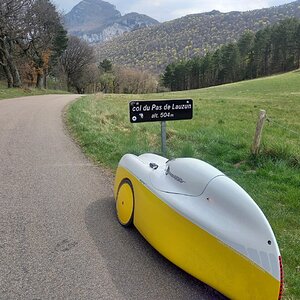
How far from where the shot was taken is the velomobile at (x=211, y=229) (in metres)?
2.71

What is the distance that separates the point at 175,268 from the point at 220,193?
97 centimetres

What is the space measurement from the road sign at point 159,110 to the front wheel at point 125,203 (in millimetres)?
1458

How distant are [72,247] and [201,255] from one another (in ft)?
4.81

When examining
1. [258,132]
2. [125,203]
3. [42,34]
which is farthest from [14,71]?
[125,203]

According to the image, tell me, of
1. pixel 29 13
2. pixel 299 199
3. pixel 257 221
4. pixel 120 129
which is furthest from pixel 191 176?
pixel 29 13

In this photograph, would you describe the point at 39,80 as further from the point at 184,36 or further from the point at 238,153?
the point at 184,36

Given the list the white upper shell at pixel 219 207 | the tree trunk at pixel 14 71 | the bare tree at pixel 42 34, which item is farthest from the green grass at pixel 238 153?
the bare tree at pixel 42 34

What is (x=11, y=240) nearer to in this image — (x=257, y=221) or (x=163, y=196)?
(x=163, y=196)

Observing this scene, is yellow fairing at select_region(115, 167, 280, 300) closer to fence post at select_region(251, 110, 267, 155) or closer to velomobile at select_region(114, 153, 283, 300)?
velomobile at select_region(114, 153, 283, 300)

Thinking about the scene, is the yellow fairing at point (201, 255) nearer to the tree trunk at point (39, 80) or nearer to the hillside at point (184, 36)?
the tree trunk at point (39, 80)

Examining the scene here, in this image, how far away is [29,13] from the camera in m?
33.4

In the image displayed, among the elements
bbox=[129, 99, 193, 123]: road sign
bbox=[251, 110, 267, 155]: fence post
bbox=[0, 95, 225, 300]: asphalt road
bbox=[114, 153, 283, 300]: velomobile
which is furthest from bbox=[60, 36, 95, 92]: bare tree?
bbox=[114, 153, 283, 300]: velomobile

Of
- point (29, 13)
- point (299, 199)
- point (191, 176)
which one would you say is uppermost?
point (29, 13)

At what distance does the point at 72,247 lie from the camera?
3645mm
